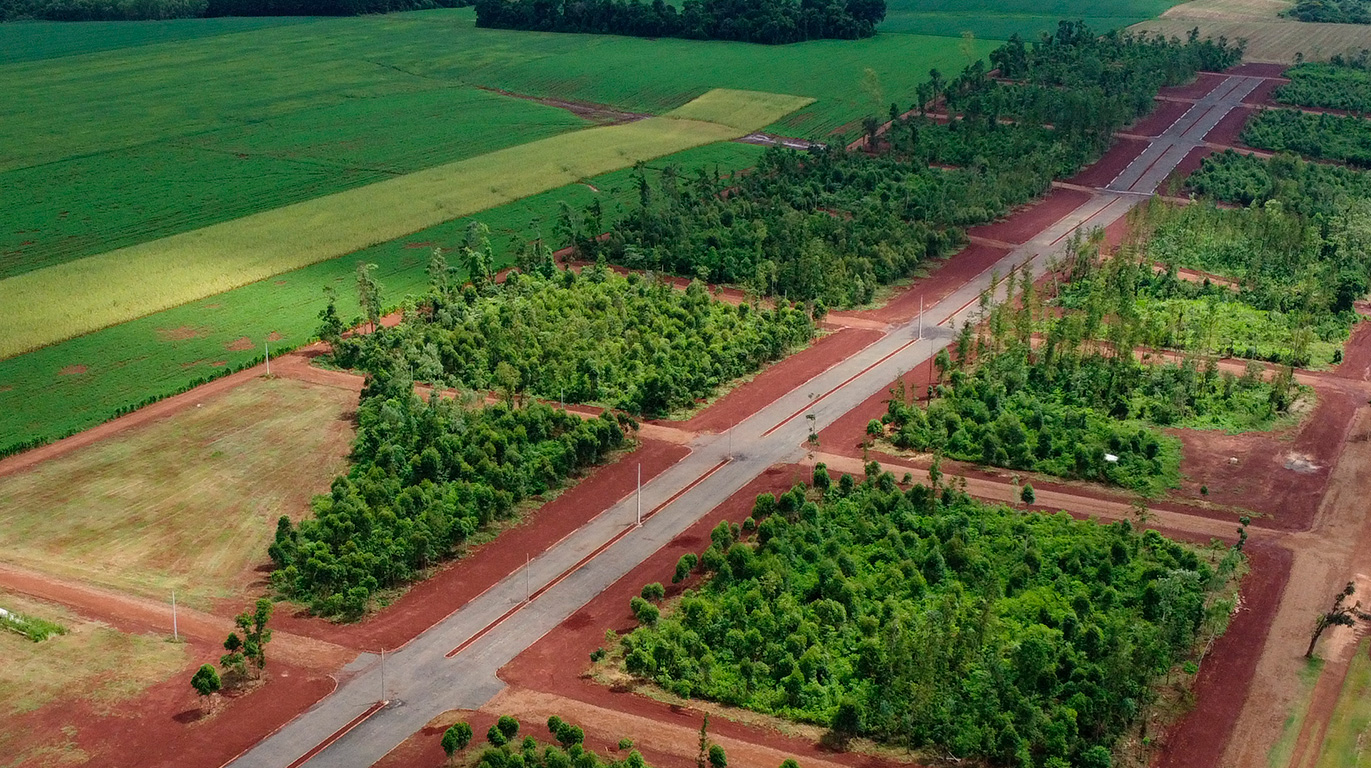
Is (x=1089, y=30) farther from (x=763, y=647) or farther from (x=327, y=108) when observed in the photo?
(x=763, y=647)

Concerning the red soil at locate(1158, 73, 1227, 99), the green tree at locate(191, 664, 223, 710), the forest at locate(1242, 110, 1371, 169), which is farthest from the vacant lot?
the red soil at locate(1158, 73, 1227, 99)

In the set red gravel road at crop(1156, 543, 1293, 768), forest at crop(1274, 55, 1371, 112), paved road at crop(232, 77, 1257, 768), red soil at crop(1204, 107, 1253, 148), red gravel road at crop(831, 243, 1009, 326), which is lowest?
paved road at crop(232, 77, 1257, 768)

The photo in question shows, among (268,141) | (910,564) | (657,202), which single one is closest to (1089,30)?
(657,202)

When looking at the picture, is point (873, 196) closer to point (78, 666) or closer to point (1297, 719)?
point (1297, 719)

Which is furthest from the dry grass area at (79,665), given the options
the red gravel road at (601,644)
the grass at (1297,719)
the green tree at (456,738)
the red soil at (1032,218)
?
the red soil at (1032,218)

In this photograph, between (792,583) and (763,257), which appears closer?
(792,583)

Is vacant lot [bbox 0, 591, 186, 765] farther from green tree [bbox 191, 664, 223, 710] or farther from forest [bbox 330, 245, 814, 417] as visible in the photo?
forest [bbox 330, 245, 814, 417]
